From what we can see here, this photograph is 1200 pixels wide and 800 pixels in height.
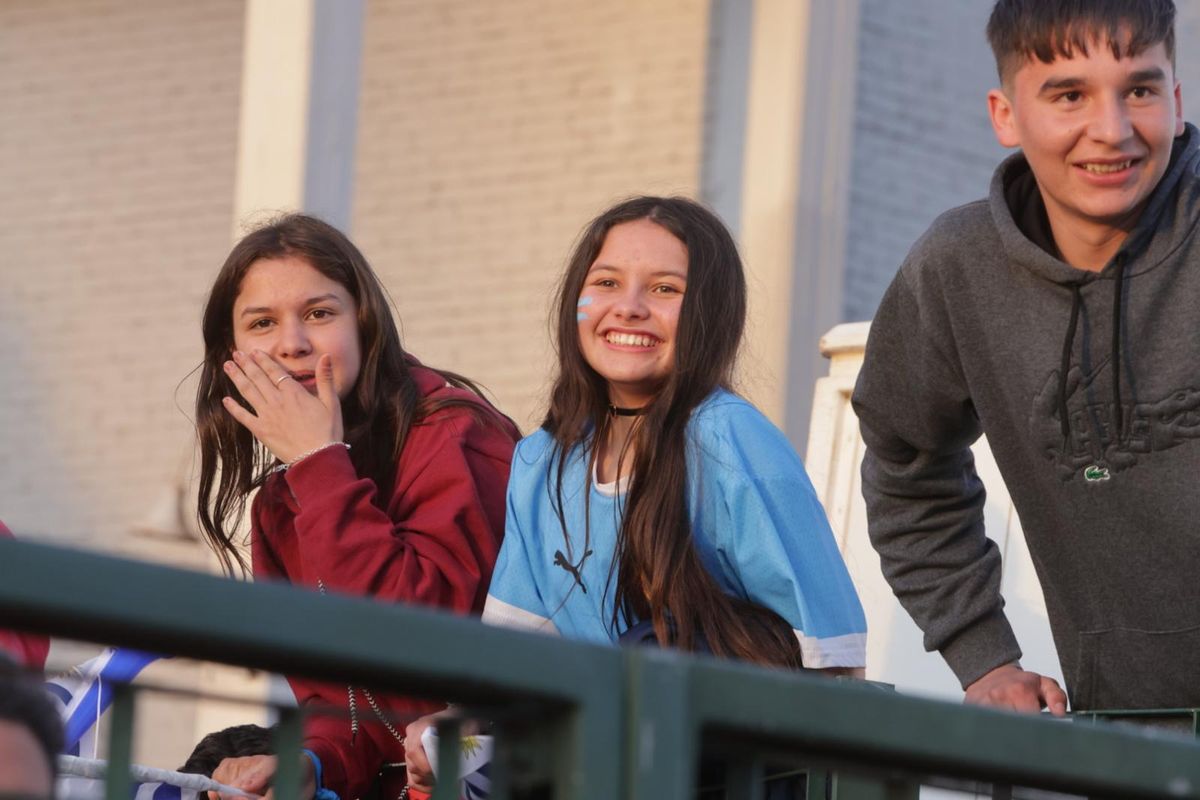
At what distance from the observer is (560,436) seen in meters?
3.36

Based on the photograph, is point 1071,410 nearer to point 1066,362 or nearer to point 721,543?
point 1066,362

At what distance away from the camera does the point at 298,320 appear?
3.66 metres

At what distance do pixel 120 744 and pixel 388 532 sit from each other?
2018 millimetres

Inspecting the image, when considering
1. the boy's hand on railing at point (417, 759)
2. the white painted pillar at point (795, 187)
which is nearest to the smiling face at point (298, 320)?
the boy's hand on railing at point (417, 759)

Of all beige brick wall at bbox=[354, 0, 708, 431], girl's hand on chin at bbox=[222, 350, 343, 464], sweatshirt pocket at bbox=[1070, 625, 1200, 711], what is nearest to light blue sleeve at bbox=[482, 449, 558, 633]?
girl's hand on chin at bbox=[222, 350, 343, 464]

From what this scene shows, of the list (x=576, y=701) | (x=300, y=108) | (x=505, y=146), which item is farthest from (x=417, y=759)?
(x=505, y=146)

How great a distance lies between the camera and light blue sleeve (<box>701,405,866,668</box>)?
2.98 m

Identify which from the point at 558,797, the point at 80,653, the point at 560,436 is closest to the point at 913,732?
the point at 558,797

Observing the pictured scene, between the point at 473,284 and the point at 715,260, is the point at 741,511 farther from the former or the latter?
the point at 473,284

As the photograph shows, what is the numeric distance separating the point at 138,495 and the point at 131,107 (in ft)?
6.64

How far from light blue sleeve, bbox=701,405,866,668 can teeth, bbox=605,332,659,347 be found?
0.95 ft

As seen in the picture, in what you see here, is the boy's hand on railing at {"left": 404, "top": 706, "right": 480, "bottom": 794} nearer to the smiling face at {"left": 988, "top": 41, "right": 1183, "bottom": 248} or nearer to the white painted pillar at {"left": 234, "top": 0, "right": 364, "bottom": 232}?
the smiling face at {"left": 988, "top": 41, "right": 1183, "bottom": 248}

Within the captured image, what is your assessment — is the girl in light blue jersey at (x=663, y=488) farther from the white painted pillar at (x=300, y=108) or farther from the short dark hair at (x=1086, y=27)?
the white painted pillar at (x=300, y=108)

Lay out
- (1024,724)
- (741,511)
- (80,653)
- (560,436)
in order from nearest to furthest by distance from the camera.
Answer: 1. (1024,724)
2. (741,511)
3. (560,436)
4. (80,653)
